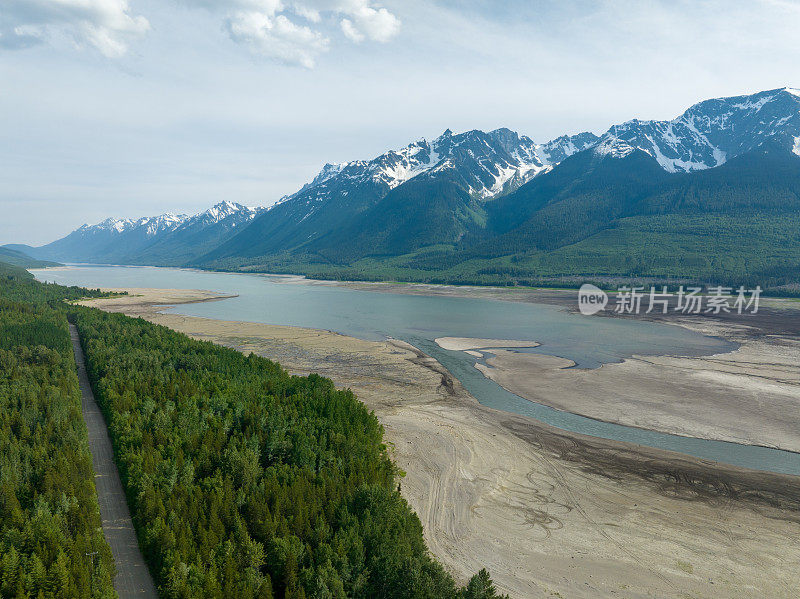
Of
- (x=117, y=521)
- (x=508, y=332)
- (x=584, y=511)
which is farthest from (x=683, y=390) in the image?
(x=117, y=521)

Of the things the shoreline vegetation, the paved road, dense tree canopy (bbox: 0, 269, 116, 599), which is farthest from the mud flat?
dense tree canopy (bbox: 0, 269, 116, 599)

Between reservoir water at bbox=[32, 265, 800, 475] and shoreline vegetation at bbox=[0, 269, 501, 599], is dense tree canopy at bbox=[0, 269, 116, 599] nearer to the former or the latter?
shoreline vegetation at bbox=[0, 269, 501, 599]

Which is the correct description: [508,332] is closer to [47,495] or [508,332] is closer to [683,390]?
[683,390]

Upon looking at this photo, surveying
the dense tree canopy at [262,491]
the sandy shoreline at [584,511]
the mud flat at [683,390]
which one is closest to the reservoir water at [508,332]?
the mud flat at [683,390]

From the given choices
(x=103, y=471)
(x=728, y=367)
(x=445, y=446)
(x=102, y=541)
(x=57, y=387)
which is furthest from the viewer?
(x=728, y=367)

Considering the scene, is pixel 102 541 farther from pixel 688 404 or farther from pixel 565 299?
pixel 565 299

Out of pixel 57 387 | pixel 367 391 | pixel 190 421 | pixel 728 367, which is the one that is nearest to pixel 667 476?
pixel 367 391
